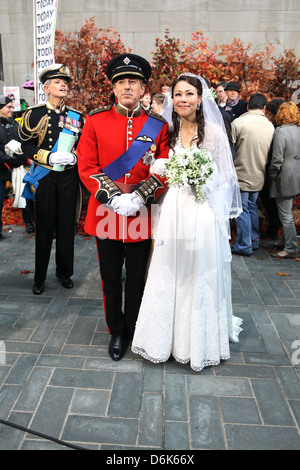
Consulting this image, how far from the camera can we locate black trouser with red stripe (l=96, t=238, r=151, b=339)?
3227 millimetres

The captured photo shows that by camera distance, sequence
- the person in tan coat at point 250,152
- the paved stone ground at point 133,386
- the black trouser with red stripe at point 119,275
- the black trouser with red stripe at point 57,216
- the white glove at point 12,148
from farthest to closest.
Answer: the white glove at point 12,148, the person in tan coat at point 250,152, the black trouser with red stripe at point 57,216, the black trouser with red stripe at point 119,275, the paved stone ground at point 133,386

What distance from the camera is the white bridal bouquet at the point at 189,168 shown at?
279cm

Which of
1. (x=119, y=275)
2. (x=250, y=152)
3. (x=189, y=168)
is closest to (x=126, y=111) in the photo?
(x=189, y=168)

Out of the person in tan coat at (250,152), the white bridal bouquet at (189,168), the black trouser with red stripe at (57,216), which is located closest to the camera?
the white bridal bouquet at (189,168)

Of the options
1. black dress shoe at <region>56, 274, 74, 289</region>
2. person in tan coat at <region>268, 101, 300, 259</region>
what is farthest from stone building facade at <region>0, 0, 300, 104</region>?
black dress shoe at <region>56, 274, 74, 289</region>

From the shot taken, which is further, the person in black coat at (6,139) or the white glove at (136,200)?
the person in black coat at (6,139)

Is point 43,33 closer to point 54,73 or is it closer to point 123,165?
→ point 54,73

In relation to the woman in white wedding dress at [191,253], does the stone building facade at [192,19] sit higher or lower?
higher

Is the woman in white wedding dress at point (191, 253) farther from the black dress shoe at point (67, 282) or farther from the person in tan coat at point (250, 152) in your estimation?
the person in tan coat at point (250, 152)

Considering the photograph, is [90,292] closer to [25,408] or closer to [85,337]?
[85,337]

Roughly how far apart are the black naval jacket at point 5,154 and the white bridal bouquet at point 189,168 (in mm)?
3822

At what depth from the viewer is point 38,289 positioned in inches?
175

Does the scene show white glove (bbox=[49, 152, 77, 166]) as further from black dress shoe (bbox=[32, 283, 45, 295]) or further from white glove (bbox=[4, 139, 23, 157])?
white glove (bbox=[4, 139, 23, 157])

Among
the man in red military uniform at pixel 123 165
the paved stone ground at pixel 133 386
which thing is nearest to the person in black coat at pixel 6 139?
the paved stone ground at pixel 133 386
